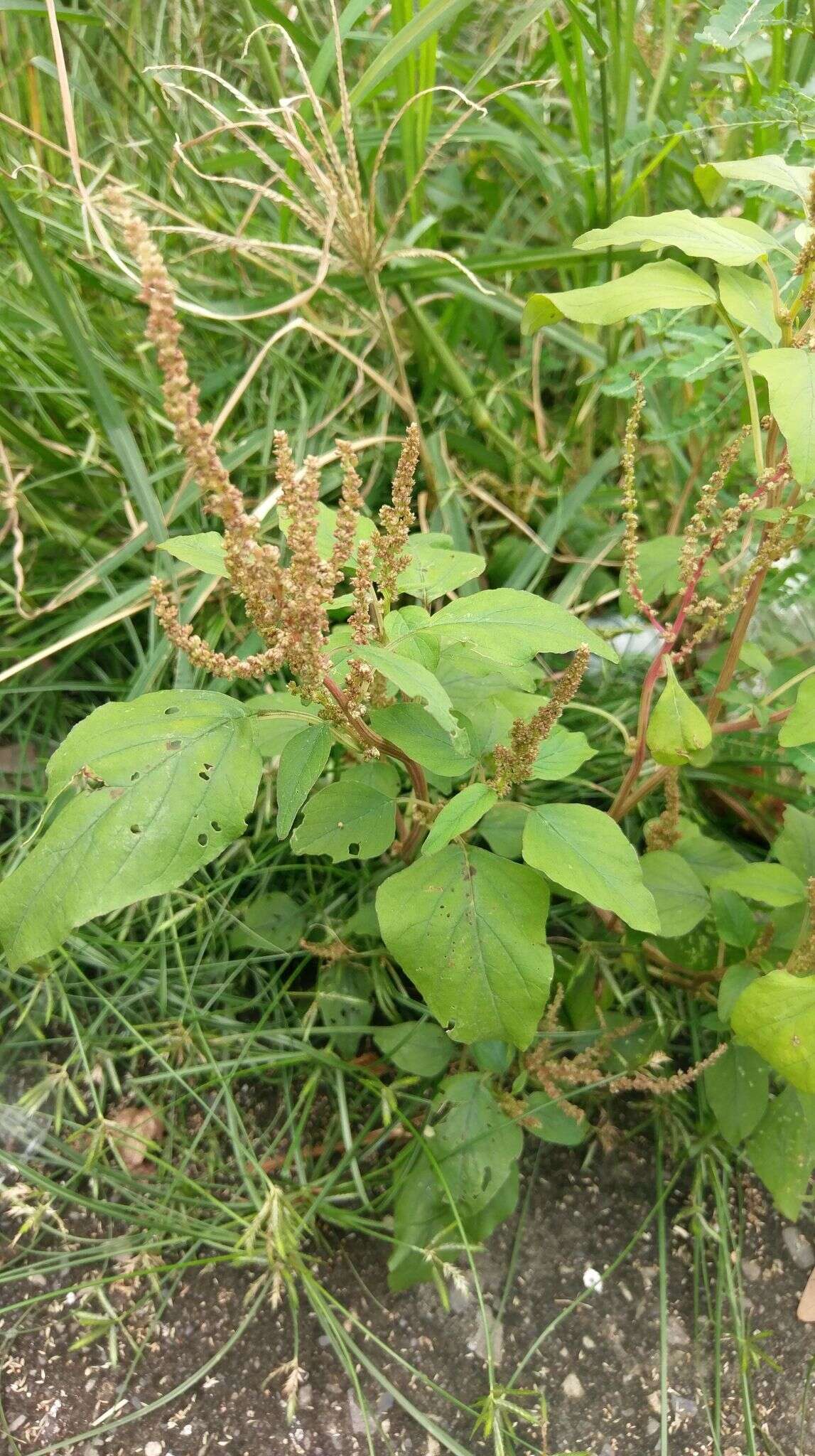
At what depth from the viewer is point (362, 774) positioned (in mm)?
994

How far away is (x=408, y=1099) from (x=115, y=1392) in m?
0.46

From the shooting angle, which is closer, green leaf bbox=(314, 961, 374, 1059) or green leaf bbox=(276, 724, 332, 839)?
green leaf bbox=(276, 724, 332, 839)

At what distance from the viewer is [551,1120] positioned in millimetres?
1154

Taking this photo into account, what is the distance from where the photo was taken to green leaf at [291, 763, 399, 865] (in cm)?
94

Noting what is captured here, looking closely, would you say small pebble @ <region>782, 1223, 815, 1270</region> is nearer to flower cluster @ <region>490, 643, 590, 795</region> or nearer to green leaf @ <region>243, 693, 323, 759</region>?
flower cluster @ <region>490, 643, 590, 795</region>

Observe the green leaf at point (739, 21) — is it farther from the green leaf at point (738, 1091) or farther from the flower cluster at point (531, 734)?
the green leaf at point (738, 1091)

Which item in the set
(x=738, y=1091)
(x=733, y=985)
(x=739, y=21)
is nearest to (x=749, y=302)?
(x=739, y=21)

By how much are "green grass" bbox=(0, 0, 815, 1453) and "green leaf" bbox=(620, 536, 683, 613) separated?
0.52ft

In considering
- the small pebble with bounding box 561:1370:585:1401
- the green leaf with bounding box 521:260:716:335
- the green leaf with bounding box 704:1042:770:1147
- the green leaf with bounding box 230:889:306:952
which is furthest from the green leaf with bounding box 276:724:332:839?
the small pebble with bounding box 561:1370:585:1401

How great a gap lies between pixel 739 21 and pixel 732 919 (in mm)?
992

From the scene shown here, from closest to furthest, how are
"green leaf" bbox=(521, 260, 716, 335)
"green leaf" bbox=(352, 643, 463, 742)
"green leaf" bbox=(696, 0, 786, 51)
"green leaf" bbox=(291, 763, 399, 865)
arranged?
1. "green leaf" bbox=(352, 643, 463, 742)
2. "green leaf" bbox=(521, 260, 716, 335)
3. "green leaf" bbox=(291, 763, 399, 865)
4. "green leaf" bbox=(696, 0, 786, 51)

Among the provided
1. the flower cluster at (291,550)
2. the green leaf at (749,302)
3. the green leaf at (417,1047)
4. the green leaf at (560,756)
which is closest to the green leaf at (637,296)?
the green leaf at (749,302)

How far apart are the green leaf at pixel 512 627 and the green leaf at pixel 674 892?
32 cm

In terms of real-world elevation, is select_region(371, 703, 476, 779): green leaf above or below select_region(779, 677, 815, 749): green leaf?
above
